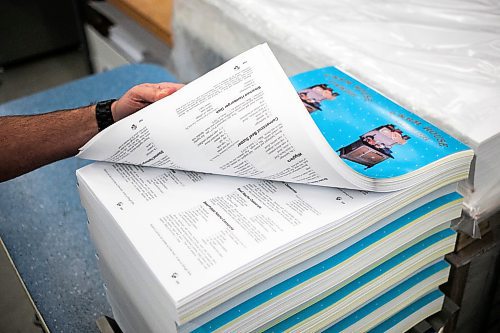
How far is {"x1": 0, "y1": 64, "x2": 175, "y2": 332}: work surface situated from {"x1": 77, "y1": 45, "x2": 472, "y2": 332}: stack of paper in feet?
0.48

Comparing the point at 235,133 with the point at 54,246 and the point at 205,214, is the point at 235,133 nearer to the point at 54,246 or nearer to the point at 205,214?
the point at 205,214

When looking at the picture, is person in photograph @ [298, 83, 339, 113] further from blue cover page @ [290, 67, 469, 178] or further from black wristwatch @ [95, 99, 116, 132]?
black wristwatch @ [95, 99, 116, 132]

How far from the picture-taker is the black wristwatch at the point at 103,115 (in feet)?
2.21

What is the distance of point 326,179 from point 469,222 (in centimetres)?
28

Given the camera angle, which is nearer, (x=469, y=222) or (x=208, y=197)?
(x=208, y=197)

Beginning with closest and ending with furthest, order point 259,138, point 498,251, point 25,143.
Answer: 1. point 259,138
2. point 25,143
3. point 498,251

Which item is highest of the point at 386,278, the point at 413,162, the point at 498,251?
the point at 413,162

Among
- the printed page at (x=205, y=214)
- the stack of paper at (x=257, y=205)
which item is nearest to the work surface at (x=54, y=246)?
the stack of paper at (x=257, y=205)

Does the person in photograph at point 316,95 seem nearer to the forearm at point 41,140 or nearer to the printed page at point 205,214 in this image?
the printed page at point 205,214

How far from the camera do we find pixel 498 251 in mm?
805

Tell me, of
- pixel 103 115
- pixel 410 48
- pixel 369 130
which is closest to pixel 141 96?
pixel 103 115

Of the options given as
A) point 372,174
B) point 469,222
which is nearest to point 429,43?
point 469,222

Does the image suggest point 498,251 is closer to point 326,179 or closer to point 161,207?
point 326,179

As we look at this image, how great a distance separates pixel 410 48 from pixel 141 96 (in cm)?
48
